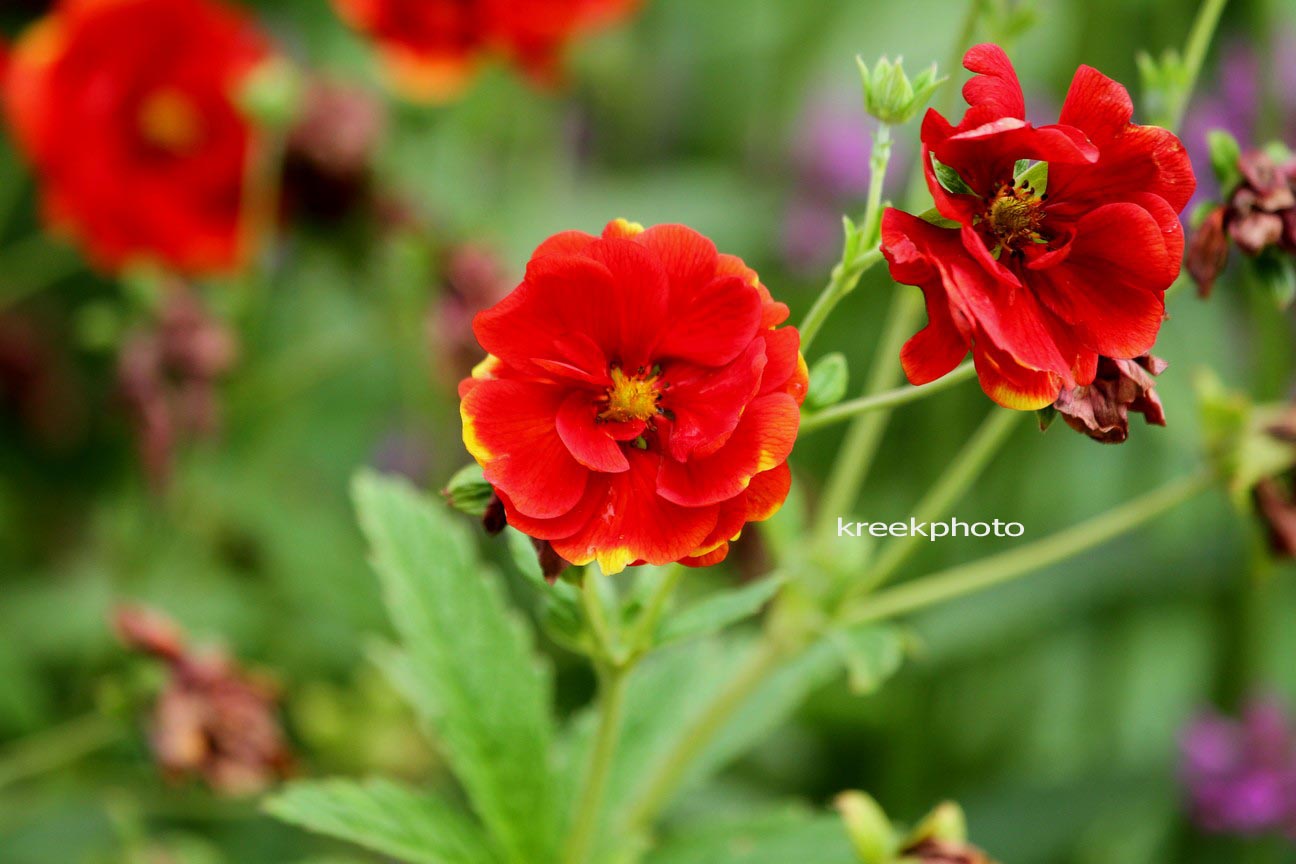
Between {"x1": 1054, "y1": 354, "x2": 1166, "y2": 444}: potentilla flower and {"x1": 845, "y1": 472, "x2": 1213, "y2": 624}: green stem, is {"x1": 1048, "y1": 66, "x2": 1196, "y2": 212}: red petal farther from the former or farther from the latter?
{"x1": 845, "y1": 472, "x2": 1213, "y2": 624}: green stem

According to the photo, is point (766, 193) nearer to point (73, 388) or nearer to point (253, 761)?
point (73, 388)

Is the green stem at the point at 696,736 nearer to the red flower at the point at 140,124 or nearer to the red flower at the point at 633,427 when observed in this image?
the red flower at the point at 633,427

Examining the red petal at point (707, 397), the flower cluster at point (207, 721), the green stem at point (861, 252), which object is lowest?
the flower cluster at point (207, 721)

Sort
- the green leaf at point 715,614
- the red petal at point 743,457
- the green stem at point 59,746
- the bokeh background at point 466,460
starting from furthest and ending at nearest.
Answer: the bokeh background at point 466,460
the green stem at point 59,746
the green leaf at point 715,614
the red petal at point 743,457

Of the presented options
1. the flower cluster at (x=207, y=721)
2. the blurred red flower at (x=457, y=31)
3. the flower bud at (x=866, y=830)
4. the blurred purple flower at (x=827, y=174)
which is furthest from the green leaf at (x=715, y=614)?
the blurred purple flower at (x=827, y=174)

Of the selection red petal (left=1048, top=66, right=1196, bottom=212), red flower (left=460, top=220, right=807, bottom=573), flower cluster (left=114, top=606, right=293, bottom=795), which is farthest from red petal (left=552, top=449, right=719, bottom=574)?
flower cluster (left=114, top=606, right=293, bottom=795)

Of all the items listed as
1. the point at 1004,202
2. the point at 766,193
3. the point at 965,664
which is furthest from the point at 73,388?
the point at 1004,202
